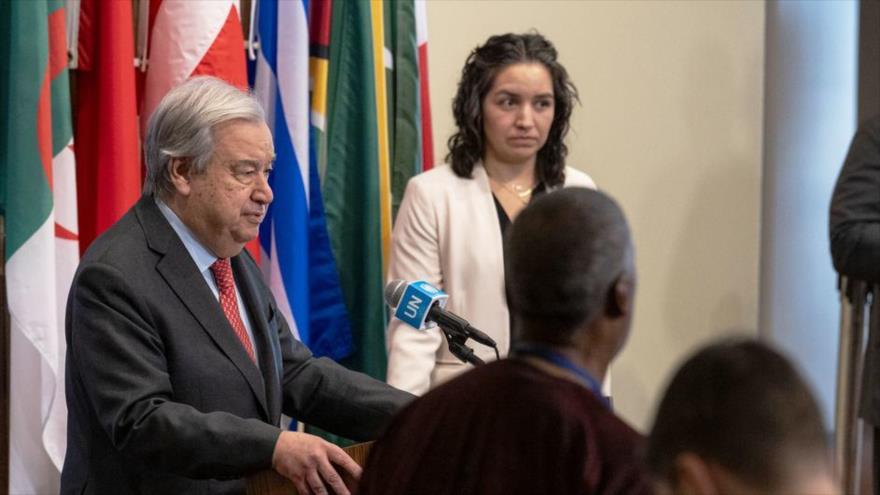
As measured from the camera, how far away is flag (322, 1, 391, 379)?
394cm

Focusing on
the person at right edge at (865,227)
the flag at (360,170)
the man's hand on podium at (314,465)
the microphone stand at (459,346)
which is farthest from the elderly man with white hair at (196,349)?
the person at right edge at (865,227)

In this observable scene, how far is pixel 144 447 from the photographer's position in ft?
7.20

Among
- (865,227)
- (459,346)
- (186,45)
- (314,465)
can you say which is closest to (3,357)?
(186,45)

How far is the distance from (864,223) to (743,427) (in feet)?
8.74

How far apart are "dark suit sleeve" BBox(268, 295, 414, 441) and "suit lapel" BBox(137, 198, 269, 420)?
155 millimetres

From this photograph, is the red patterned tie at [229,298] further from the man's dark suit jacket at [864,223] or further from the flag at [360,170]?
the man's dark suit jacket at [864,223]

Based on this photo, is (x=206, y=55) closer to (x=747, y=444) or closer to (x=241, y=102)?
(x=241, y=102)

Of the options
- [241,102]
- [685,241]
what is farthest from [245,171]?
[685,241]

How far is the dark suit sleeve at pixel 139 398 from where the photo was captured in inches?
86.2

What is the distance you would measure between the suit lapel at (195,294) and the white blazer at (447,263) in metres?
1.03

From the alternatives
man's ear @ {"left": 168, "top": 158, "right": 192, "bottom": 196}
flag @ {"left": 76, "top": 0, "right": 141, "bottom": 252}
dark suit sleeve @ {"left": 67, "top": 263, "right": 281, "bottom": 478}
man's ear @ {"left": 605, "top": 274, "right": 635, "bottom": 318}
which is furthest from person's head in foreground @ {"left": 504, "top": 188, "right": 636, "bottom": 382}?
flag @ {"left": 76, "top": 0, "right": 141, "bottom": 252}

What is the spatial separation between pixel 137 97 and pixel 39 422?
2.91 feet

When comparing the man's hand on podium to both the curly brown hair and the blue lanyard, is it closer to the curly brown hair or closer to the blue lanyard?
the blue lanyard

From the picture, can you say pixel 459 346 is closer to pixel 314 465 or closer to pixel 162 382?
pixel 314 465
